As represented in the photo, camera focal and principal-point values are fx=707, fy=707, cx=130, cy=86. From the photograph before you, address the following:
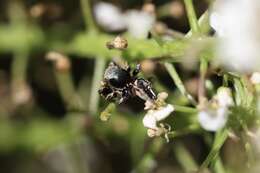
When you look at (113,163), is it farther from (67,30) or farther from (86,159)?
(67,30)

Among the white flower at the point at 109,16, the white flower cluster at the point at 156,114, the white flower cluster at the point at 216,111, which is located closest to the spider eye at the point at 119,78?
the white flower cluster at the point at 156,114

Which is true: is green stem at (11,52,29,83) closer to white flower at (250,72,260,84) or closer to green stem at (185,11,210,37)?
green stem at (185,11,210,37)

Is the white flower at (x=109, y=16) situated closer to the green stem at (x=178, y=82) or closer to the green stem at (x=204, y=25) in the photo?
the green stem at (x=178, y=82)

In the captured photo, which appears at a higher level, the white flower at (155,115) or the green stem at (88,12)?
the green stem at (88,12)

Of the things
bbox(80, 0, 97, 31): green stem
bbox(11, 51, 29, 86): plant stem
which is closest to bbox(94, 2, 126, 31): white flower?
bbox(80, 0, 97, 31): green stem

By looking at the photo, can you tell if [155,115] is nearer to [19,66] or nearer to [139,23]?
[139,23]

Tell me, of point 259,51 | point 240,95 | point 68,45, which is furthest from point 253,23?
point 68,45

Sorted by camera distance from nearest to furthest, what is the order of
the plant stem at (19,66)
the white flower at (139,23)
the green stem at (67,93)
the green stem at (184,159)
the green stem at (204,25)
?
the green stem at (204,25) → the white flower at (139,23) → the green stem at (184,159) → the green stem at (67,93) → the plant stem at (19,66)
